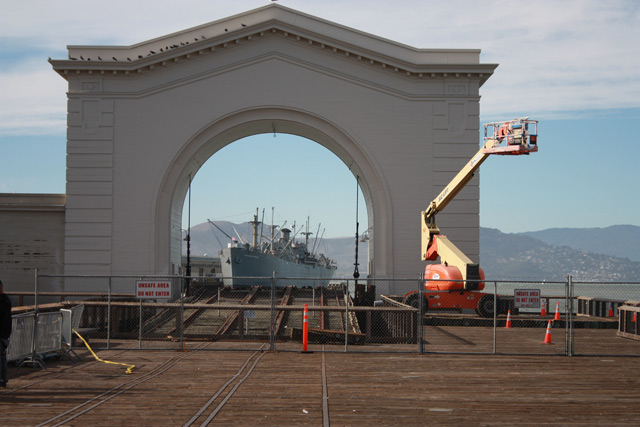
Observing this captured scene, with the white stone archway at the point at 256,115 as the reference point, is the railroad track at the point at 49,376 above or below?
below

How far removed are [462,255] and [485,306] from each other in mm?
2071

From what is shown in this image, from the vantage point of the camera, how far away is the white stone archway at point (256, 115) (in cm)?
3291

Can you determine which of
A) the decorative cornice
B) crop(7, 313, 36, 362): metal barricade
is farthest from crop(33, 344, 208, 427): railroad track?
the decorative cornice

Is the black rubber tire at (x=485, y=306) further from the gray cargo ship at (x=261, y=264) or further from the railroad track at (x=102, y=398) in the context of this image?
the gray cargo ship at (x=261, y=264)

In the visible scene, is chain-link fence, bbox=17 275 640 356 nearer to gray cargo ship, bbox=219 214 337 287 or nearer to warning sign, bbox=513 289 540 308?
warning sign, bbox=513 289 540 308

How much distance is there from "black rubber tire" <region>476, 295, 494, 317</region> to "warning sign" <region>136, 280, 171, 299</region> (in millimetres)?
12883

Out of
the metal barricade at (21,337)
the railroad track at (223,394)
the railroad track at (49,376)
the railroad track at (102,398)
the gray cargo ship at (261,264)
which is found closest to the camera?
the railroad track at (102,398)

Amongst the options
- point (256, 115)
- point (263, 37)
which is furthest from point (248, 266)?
point (263, 37)

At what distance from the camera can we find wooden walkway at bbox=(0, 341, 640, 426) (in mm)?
10727

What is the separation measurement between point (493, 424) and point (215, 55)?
2641 cm

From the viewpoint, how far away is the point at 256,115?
3366 cm

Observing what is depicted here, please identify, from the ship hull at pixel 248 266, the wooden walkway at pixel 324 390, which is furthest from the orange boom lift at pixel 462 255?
the ship hull at pixel 248 266

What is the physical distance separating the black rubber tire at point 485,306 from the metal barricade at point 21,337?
16274 mm

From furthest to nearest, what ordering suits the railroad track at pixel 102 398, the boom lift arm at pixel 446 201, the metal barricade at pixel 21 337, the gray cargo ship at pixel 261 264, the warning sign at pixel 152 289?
1. the gray cargo ship at pixel 261 264
2. the boom lift arm at pixel 446 201
3. the warning sign at pixel 152 289
4. the metal barricade at pixel 21 337
5. the railroad track at pixel 102 398
